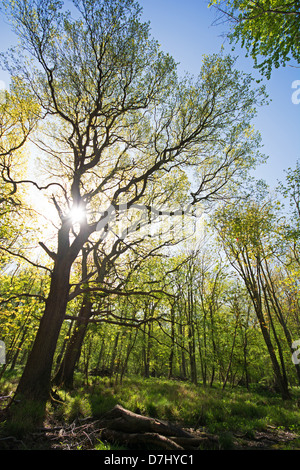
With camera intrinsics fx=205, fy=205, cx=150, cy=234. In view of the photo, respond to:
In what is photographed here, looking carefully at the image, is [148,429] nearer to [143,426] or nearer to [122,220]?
[143,426]

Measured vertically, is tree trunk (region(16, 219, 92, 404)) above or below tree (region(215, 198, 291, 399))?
below

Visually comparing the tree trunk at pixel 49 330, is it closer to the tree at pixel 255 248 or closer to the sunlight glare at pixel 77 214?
the sunlight glare at pixel 77 214

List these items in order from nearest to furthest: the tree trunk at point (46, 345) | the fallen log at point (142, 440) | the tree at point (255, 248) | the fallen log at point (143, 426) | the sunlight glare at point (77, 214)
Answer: the fallen log at point (142, 440) < the fallen log at point (143, 426) < the tree trunk at point (46, 345) < the sunlight glare at point (77, 214) < the tree at point (255, 248)

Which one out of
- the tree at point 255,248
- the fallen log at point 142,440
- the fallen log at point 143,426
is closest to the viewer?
the fallen log at point 142,440

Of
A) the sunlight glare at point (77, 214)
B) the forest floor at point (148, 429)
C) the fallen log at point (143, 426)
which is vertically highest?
the sunlight glare at point (77, 214)

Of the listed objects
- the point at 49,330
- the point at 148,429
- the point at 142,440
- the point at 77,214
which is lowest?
the point at 142,440

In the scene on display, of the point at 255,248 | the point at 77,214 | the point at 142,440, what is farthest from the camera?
the point at 255,248

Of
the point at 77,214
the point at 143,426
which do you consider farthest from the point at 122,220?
the point at 143,426

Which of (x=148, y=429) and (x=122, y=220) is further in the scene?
(x=122, y=220)

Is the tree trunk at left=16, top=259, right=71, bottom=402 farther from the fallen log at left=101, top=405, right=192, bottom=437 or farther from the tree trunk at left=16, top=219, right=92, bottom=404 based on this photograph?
the fallen log at left=101, top=405, right=192, bottom=437

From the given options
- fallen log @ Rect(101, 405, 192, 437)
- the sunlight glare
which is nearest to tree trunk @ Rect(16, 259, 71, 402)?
the sunlight glare

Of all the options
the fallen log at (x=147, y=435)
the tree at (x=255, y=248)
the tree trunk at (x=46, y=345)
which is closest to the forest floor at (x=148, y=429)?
the fallen log at (x=147, y=435)

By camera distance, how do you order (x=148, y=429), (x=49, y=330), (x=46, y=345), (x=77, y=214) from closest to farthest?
1. (x=148, y=429)
2. (x=46, y=345)
3. (x=49, y=330)
4. (x=77, y=214)
